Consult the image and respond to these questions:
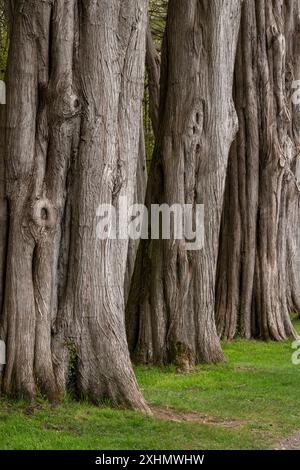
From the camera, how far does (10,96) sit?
10156 mm

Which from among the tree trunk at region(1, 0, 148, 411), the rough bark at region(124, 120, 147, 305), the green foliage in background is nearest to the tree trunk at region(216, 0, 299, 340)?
the rough bark at region(124, 120, 147, 305)

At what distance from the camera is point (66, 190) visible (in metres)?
10.4

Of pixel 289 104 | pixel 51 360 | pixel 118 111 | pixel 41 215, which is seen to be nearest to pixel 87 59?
pixel 118 111

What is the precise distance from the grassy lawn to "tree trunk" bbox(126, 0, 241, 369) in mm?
575

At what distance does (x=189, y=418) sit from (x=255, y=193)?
28.7 feet

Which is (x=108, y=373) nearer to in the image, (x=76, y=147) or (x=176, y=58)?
(x=76, y=147)

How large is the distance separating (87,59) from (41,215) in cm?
172

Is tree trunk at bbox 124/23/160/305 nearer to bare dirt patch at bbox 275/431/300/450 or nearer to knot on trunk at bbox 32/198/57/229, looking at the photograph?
knot on trunk at bbox 32/198/57/229

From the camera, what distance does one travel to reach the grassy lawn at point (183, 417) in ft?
29.3

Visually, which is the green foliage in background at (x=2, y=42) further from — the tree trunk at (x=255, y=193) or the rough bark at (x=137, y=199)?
the tree trunk at (x=255, y=193)

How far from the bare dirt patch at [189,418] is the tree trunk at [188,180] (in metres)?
3.29

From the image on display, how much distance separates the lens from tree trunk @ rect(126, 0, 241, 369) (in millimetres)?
14367

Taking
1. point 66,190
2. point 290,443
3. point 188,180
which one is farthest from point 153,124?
point 290,443

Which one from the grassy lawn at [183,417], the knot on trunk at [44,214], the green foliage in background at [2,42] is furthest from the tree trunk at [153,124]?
the knot on trunk at [44,214]
